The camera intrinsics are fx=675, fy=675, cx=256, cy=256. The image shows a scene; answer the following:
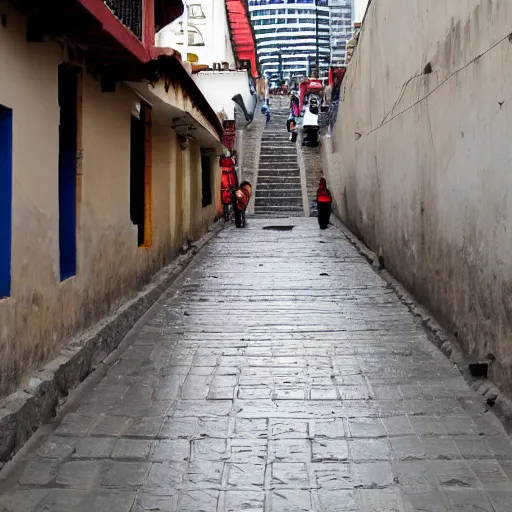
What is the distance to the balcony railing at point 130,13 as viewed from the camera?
6.74m

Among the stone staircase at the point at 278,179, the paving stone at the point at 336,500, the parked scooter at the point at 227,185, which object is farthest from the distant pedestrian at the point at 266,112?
the paving stone at the point at 336,500

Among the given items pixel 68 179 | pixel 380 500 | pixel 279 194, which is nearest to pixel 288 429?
pixel 380 500

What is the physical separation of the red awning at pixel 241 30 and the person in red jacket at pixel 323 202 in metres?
19.8

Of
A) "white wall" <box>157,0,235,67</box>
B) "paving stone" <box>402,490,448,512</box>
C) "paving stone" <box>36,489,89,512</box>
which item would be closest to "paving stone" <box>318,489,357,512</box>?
"paving stone" <box>402,490,448,512</box>

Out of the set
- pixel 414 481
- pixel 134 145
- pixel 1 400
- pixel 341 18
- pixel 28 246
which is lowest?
pixel 414 481

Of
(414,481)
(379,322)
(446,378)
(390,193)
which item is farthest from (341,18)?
(414,481)

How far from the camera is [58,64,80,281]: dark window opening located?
248 inches

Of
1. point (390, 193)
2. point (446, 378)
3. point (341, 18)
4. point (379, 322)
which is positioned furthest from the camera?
point (341, 18)

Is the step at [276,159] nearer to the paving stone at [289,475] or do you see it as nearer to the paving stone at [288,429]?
the paving stone at [288,429]

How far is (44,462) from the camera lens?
13.9 ft

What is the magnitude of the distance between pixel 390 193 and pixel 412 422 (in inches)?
242

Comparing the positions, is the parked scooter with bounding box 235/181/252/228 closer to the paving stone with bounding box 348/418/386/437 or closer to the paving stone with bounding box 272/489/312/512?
the paving stone with bounding box 348/418/386/437

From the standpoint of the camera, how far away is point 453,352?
631 cm

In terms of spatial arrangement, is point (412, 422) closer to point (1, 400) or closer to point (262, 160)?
point (1, 400)
